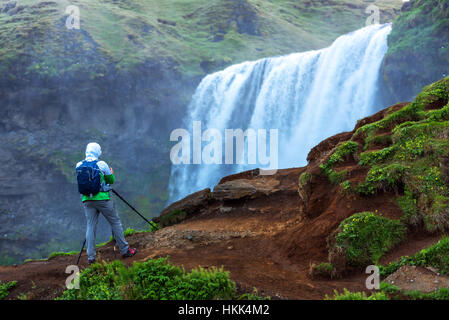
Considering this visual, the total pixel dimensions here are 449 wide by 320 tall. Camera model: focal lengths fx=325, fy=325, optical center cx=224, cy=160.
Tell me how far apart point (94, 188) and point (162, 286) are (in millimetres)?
3061

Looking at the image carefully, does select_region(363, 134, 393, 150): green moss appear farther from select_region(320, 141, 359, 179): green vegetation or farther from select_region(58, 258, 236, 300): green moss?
select_region(58, 258, 236, 300): green moss

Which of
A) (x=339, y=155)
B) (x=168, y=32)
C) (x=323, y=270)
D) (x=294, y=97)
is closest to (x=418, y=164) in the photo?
(x=339, y=155)

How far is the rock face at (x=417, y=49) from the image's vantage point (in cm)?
1981

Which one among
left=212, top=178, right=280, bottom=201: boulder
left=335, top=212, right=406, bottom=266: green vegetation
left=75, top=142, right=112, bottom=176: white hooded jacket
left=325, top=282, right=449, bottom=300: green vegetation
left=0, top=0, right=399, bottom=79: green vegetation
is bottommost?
left=325, top=282, right=449, bottom=300: green vegetation

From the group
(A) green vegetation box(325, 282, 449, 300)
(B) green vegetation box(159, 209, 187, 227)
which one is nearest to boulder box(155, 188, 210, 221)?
(B) green vegetation box(159, 209, 187, 227)

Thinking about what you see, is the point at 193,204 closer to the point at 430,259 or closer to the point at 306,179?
the point at 306,179

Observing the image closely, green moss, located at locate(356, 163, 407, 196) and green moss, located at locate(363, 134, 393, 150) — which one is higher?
green moss, located at locate(363, 134, 393, 150)

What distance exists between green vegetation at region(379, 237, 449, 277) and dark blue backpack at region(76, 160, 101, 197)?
16.9 ft

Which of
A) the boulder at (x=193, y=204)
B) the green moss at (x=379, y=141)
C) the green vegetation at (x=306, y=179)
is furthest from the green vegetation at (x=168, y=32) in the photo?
the green moss at (x=379, y=141)

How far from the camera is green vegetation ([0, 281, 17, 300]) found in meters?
5.99

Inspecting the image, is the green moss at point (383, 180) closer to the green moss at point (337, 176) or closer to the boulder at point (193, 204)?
the green moss at point (337, 176)

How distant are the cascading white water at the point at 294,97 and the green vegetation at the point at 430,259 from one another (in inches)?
850

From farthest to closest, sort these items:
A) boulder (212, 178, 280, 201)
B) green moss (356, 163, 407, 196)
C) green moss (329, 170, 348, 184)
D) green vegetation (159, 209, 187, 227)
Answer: green vegetation (159, 209, 187, 227), boulder (212, 178, 280, 201), green moss (329, 170, 348, 184), green moss (356, 163, 407, 196)
